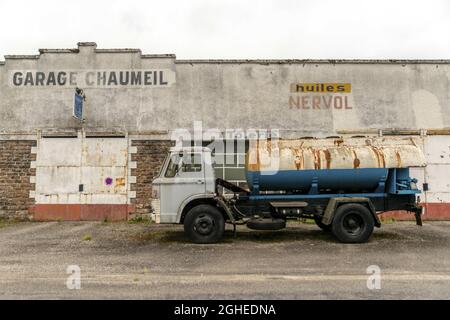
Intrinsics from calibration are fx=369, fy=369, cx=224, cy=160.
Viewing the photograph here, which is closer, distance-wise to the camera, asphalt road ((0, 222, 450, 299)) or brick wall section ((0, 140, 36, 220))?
asphalt road ((0, 222, 450, 299))

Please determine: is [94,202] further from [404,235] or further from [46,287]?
[404,235]

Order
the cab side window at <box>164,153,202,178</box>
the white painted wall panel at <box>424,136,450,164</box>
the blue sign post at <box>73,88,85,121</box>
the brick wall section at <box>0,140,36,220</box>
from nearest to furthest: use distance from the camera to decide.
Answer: the cab side window at <box>164,153,202,178</box>, the blue sign post at <box>73,88,85,121</box>, the brick wall section at <box>0,140,36,220</box>, the white painted wall panel at <box>424,136,450,164</box>

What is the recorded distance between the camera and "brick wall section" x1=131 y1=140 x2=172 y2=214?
14.1 m

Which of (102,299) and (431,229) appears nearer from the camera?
(102,299)

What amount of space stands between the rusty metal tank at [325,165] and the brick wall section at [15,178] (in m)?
9.30

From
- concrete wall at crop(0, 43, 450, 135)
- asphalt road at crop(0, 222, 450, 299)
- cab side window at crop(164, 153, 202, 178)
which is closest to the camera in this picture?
asphalt road at crop(0, 222, 450, 299)

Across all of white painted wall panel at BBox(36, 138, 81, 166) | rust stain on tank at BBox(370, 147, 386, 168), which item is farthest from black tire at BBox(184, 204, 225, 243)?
white painted wall panel at BBox(36, 138, 81, 166)

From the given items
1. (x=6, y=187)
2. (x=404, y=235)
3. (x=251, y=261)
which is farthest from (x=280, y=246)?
(x=6, y=187)

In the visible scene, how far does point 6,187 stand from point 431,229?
1517 centimetres

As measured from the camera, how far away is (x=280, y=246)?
360 inches

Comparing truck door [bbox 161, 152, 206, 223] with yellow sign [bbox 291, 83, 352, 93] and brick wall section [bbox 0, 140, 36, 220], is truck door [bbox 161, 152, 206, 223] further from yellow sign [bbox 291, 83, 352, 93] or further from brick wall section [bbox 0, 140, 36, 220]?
brick wall section [bbox 0, 140, 36, 220]

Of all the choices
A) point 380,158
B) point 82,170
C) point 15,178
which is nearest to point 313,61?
point 380,158

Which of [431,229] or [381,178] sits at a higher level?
[381,178]
